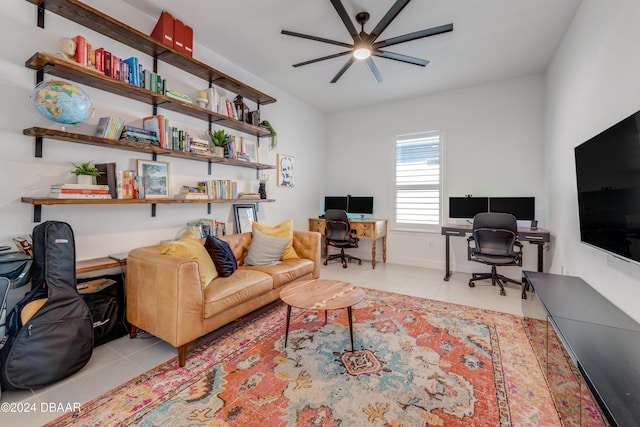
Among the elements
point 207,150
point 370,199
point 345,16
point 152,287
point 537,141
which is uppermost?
point 345,16

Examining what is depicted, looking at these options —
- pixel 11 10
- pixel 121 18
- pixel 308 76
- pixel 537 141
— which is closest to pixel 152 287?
pixel 11 10

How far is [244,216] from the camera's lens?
3.69 metres

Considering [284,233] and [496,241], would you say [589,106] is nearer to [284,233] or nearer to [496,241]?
[496,241]

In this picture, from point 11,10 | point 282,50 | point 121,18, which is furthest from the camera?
point 282,50

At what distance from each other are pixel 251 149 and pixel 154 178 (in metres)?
1.37

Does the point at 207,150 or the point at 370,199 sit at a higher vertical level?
the point at 207,150

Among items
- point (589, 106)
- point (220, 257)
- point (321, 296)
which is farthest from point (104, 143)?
point (589, 106)

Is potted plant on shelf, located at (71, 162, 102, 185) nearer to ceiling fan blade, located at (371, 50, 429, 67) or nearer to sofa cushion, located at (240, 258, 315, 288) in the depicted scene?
sofa cushion, located at (240, 258, 315, 288)

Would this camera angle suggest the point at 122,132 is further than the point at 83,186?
Yes

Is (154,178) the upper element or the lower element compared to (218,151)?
lower

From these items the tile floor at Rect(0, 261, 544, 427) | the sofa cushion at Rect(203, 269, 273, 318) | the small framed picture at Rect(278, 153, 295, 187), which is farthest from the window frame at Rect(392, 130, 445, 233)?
the sofa cushion at Rect(203, 269, 273, 318)

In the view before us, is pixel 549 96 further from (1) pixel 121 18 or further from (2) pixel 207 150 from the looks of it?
(1) pixel 121 18

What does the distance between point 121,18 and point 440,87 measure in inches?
157

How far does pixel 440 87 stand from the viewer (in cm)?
426
